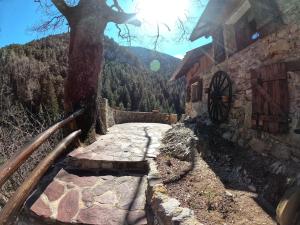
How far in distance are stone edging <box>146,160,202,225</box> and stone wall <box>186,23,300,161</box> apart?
7.75 feet

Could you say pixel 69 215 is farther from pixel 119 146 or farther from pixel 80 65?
pixel 80 65

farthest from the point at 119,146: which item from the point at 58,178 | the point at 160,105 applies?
the point at 160,105

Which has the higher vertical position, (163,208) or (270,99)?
(270,99)

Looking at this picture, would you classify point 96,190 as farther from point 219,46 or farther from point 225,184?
point 219,46

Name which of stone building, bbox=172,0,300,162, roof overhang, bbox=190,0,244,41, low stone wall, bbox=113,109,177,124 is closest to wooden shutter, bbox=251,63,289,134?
stone building, bbox=172,0,300,162

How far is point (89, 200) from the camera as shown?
436cm

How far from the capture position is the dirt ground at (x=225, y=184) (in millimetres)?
3467

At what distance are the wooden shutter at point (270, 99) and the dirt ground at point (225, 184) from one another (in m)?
0.70

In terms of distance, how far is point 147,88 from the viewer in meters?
80.8

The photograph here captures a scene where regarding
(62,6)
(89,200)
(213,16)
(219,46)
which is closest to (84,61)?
(62,6)

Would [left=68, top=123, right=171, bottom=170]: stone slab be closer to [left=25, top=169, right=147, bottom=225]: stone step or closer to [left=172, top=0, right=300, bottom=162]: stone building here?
[left=25, top=169, right=147, bottom=225]: stone step

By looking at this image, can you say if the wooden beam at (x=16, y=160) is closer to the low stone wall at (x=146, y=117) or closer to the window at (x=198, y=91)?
the window at (x=198, y=91)

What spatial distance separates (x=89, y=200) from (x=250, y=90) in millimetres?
4292

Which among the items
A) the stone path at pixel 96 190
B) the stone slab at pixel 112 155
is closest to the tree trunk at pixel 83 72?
the stone slab at pixel 112 155
